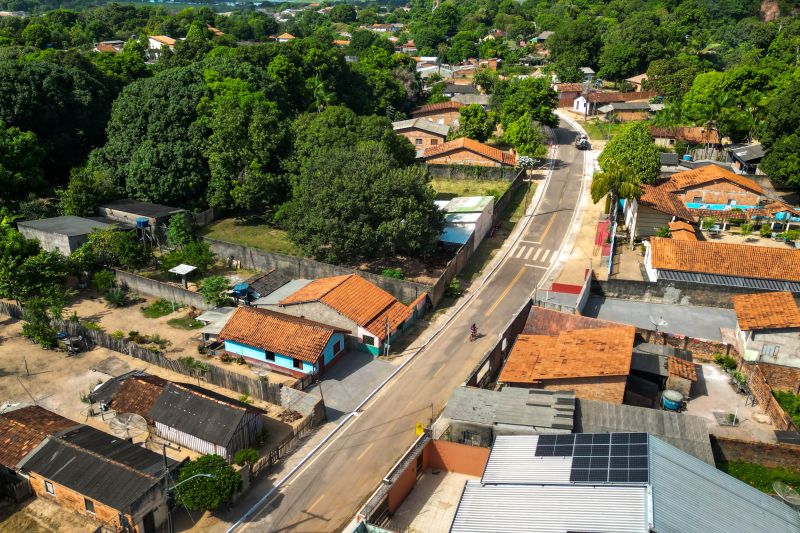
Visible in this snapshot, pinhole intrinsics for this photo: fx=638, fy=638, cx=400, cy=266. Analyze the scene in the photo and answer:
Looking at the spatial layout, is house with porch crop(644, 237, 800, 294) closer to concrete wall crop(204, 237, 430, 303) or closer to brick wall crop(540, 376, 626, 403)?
brick wall crop(540, 376, 626, 403)

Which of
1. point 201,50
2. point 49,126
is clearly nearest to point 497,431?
point 49,126

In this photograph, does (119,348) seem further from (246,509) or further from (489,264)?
(489,264)

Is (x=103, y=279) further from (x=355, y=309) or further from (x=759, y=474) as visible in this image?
(x=759, y=474)

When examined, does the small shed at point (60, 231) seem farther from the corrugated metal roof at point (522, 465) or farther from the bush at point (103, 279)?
the corrugated metal roof at point (522, 465)

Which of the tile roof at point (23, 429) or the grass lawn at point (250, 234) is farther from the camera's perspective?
the grass lawn at point (250, 234)

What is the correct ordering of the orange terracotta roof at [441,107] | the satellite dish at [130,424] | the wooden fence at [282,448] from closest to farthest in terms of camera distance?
1. the wooden fence at [282,448]
2. the satellite dish at [130,424]
3. the orange terracotta roof at [441,107]

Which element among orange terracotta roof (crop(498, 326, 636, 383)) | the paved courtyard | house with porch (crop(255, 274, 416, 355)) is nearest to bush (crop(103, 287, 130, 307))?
house with porch (crop(255, 274, 416, 355))

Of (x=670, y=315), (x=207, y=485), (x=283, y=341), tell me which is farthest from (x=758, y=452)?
(x=283, y=341)

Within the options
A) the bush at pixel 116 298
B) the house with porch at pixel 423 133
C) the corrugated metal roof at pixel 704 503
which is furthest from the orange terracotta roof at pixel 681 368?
the house with porch at pixel 423 133
